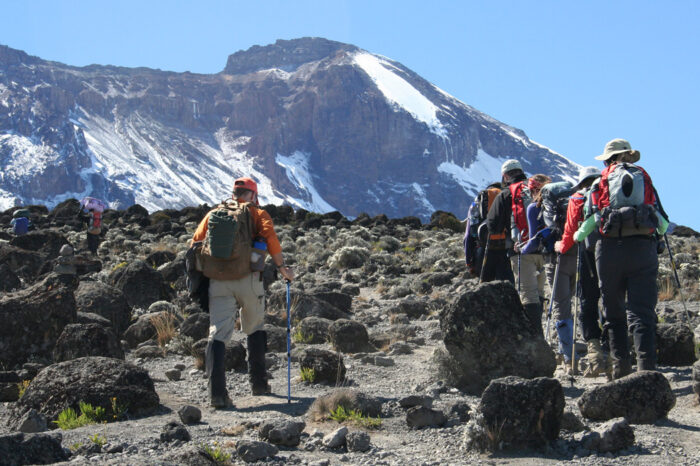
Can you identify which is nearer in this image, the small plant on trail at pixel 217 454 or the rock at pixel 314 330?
the small plant on trail at pixel 217 454

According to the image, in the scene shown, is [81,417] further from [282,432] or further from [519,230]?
[519,230]

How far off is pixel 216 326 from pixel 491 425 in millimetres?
2570

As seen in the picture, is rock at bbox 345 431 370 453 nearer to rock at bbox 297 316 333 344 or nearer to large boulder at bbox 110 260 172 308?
rock at bbox 297 316 333 344

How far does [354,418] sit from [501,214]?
9.93ft

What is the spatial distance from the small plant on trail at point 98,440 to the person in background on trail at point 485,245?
4.14 meters

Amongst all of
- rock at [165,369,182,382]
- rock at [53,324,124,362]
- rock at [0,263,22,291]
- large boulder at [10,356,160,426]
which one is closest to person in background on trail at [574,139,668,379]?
large boulder at [10,356,160,426]

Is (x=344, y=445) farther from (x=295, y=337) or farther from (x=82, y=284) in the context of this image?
(x=82, y=284)

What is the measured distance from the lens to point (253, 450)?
4750 millimetres

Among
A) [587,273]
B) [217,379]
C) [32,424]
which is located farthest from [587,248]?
[32,424]

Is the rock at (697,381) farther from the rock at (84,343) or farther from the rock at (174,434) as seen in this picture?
the rock at (84,343)

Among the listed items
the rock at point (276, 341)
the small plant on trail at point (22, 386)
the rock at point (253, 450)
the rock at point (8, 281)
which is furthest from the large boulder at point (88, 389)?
the rock at point (8, 281)

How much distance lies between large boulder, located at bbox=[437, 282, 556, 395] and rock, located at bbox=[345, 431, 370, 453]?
1.80 m

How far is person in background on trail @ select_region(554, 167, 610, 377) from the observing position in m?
6.88

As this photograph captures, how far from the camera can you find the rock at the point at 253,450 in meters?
4.73
